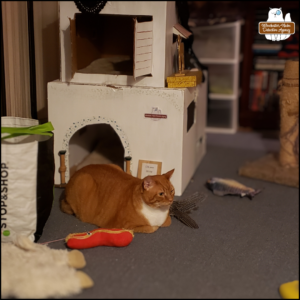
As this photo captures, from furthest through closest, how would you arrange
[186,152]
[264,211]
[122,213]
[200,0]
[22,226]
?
[200,0], [186,152], [264,211], [122,213], [22,226]

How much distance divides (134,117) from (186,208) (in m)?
0.53

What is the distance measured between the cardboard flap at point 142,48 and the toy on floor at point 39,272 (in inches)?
37.0

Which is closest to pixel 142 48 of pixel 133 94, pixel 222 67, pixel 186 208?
pixel 133 94

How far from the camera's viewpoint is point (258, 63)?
360 cm

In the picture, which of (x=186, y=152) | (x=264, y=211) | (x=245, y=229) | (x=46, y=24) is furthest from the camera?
(x=46, y=24)

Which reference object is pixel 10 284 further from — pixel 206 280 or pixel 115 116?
pixel 115 116

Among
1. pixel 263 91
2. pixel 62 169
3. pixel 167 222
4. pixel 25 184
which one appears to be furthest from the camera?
pixel 263 91

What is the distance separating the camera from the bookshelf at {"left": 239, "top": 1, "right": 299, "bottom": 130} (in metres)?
3.44

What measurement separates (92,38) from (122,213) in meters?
1.11

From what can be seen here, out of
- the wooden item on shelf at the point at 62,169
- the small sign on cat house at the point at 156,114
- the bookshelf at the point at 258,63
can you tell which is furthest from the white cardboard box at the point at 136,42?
the bookshelf at the point at 258,63

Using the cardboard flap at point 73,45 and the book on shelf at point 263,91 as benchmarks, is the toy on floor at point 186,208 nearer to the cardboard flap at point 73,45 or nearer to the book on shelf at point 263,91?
the cardboard flap at point 73,45

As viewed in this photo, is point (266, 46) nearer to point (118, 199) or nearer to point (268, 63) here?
point (268, 63)

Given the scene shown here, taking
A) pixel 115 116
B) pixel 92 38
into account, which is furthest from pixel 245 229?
pixel 92 38

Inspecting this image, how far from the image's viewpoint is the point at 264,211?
228 centimetres
